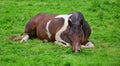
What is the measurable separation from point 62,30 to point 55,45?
53cm

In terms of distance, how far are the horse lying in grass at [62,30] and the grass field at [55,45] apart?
0.27 metres

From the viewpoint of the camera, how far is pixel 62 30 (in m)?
13.1

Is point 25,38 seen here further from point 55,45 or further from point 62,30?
point 62,30

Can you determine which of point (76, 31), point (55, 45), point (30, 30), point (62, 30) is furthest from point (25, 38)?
→ point (76, 31)

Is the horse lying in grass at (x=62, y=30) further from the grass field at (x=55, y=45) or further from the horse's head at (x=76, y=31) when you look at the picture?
the grass field at (x=55, y=45)

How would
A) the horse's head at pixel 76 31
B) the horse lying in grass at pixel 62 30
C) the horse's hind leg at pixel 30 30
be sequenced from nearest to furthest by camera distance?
the horse's head at pixel 76 31, the horse lying in grass at pixel 62 30, the horse's hind leg at pixel 30 30

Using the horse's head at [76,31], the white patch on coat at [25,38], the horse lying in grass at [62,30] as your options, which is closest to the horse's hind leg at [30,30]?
the horse lying in grass at [62,30]

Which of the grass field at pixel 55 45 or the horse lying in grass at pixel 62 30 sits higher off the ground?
the horse lying in grass at pixel 62 30

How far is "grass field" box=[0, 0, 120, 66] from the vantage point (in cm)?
1078

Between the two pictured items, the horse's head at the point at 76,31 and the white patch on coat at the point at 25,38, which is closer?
the horse's head at the point at 76,31

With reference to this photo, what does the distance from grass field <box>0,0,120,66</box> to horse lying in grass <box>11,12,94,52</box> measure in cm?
27

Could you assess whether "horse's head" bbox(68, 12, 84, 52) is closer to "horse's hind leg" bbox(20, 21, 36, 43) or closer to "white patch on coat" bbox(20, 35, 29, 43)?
Result: "white patch on coat" bbox(20, 35, 29, 43)

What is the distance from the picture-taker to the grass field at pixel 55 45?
1078cm

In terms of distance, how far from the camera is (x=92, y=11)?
19812 mm
